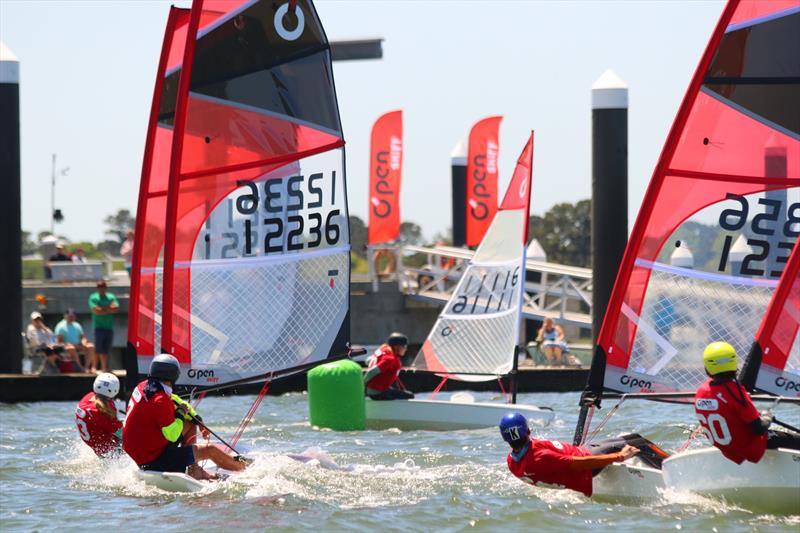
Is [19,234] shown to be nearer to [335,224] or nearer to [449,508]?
[335,224]

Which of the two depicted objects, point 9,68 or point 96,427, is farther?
point 9,68

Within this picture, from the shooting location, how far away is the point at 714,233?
972cm

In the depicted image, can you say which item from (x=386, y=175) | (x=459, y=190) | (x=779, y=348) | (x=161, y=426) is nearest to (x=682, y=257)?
(x=779, y=348)

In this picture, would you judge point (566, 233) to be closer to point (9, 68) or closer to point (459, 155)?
point (459, 155)

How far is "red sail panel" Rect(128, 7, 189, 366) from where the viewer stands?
10898 mm

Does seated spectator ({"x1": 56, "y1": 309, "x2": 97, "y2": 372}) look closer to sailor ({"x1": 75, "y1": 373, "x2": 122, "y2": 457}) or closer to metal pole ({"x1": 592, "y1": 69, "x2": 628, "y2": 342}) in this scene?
metal pole ({"x1": 592, "y1": 69, "x2": 628, "y2": 342})

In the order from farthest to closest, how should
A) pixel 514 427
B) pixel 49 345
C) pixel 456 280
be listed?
pixel 456 280, pixel 49 345, pixel 514 427

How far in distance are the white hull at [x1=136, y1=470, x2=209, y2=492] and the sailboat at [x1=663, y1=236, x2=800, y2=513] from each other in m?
3.14

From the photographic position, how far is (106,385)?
1058cm

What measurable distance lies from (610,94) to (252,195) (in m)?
8.56

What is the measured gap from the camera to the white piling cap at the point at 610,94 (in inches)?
718

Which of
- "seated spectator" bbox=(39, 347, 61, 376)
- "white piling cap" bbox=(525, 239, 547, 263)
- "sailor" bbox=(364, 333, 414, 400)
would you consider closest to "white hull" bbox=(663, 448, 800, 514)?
"sailor" bbox=(364, 333, 414, 400)

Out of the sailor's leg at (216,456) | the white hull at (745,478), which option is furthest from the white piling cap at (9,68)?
the white hull at (745,478)

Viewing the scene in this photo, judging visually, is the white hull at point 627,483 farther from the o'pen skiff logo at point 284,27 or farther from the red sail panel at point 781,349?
the o'pen skiff logo at point 284,27
